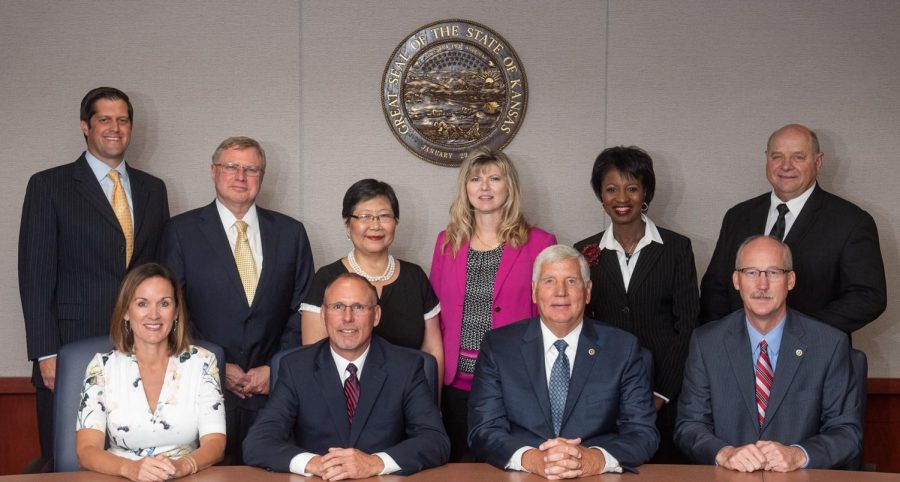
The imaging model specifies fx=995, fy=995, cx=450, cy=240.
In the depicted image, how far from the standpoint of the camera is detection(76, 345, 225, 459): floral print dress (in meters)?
3.31

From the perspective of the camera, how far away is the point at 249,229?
420 cm

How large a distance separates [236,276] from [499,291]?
1.08m

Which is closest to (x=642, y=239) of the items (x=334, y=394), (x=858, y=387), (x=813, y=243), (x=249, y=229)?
(x=813, y=243)

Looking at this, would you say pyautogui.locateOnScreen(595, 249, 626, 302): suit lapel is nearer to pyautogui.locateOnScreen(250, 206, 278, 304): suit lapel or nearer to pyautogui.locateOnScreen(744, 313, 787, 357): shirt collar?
pyautogui.locateOnScreen(744, 313, 787, 357): shirt collar

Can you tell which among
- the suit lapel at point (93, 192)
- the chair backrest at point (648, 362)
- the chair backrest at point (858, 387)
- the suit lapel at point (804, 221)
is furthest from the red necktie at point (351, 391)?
the suit lapel at point (804, 221)

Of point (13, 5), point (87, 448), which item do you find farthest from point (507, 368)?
point (13, 5)

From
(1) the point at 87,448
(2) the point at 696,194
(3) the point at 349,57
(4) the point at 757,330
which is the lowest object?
(1) the point at 87,448

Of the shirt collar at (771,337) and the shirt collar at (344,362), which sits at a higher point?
the shirt collar at (771,337)

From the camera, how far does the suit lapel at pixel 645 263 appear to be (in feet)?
13.5

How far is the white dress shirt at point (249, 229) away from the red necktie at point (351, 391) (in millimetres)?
872

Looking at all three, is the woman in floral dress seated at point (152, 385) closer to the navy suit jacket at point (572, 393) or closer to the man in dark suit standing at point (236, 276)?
the man in dark suit standing at point (236, 276)

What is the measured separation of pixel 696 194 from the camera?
17.2ft

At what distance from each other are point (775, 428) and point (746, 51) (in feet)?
8.26

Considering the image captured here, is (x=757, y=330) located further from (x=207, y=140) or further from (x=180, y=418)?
(x=207, y=140)
